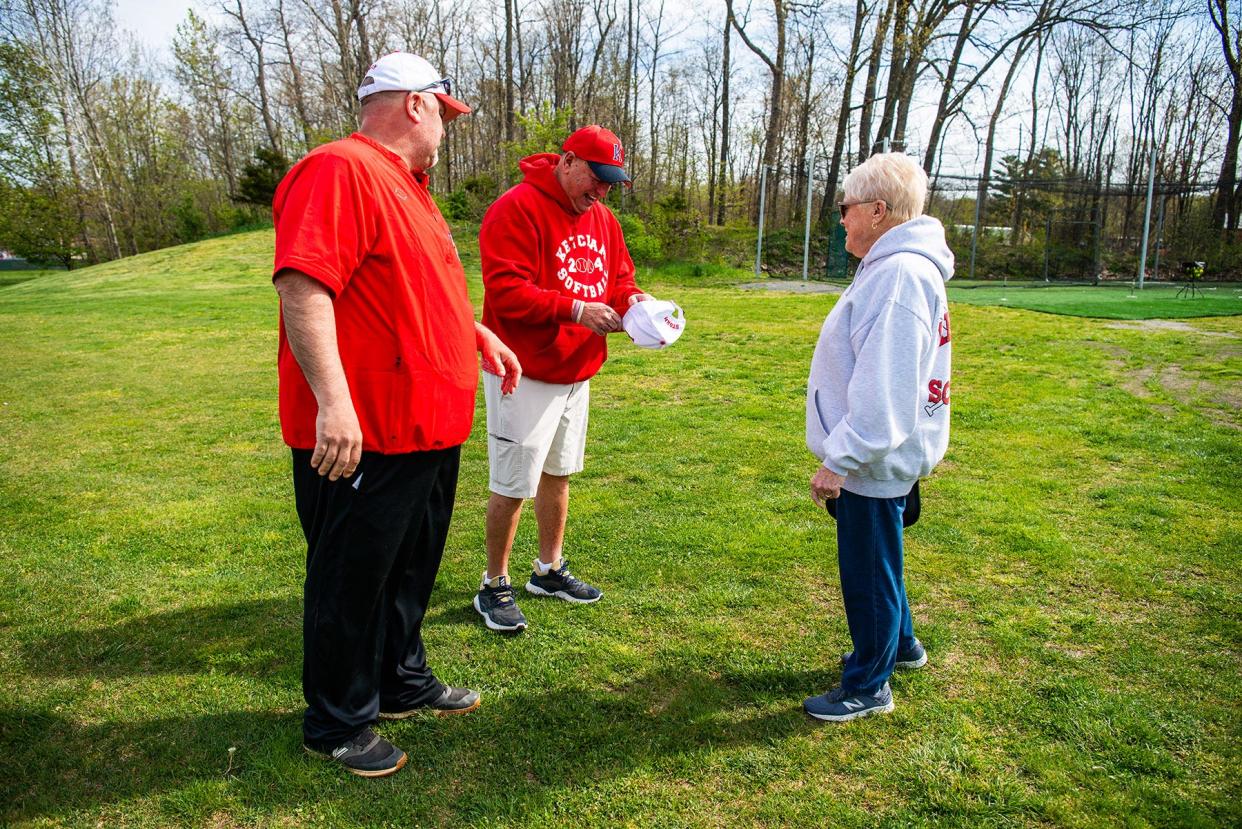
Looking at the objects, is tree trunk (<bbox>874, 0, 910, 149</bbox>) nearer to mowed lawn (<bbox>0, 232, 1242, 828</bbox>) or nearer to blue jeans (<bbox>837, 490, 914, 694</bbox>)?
mowed lawn (<bbox>0, 232, 1242, 828</bbox>)

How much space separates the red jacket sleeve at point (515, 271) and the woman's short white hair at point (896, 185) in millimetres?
1174

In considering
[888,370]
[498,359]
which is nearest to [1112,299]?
[888,370]

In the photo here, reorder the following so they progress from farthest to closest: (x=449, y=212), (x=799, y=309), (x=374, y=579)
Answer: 1. (x=449, y=212)
2. (x=799, y=309)
3. (x=374, y=579)

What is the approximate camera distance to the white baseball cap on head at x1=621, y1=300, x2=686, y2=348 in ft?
10.1

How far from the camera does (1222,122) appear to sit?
30141mm

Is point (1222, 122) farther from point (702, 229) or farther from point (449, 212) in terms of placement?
point (449, 212)

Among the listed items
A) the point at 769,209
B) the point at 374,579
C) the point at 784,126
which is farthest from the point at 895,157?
the point at 784,126

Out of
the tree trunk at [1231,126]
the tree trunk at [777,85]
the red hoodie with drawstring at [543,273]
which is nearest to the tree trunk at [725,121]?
the tree trunk at [777,85]

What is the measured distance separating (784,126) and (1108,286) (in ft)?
48.5

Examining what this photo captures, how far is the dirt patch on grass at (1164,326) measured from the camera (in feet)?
34.7

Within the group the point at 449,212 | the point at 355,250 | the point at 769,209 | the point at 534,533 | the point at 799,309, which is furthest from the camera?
the point at 769,209

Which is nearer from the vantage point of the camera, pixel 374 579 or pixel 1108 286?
pixel 374 579

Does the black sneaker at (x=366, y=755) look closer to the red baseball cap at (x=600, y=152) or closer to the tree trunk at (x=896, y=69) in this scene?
the red baseball cap at (x=600, y=152)

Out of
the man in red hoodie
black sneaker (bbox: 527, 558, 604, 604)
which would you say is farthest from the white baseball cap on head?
black sneaker (bbox: 527, 558, 604, 604)
